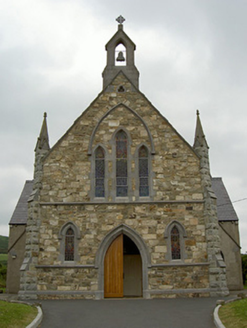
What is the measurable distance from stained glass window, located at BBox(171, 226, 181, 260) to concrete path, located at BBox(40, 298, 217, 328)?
2.91 meters

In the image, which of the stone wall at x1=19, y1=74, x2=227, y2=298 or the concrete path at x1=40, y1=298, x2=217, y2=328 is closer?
the concrete path at x1=40, y1=298, x2=217, y2=328

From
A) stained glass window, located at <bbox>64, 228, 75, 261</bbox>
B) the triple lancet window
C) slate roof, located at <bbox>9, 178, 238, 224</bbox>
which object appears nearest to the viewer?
stained glass window, located at <bbox>64, 228, 75, 261</bbox>

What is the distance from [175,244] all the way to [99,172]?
5.00 meters

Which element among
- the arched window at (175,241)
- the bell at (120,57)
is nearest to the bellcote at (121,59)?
the bell at (120,57)

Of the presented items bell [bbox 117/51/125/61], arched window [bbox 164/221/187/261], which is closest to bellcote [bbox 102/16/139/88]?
bell [bbox 117/51/125/61]

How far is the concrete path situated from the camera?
9.95m

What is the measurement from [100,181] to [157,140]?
11.5 ft

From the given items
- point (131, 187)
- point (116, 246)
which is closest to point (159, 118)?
point (131, 187)

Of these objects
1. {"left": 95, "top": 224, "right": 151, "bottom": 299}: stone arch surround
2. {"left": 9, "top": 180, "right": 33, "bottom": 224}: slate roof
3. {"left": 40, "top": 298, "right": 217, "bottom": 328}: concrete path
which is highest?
{"left": 9, "top": 180, "right": 33, "bottom": 224}: slate roof

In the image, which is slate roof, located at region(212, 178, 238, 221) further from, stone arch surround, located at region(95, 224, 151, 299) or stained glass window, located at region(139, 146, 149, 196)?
stone arch surround, located at region(95, 224, 151, 299)

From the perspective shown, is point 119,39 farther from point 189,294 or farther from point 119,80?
point 189,294

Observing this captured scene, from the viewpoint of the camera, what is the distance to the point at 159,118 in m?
19.1

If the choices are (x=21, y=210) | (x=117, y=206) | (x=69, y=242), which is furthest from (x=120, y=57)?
(x=21, y=210)

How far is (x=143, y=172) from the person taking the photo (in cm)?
1842
